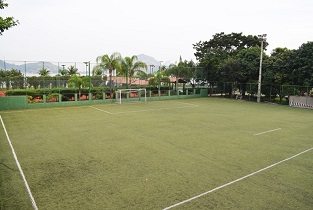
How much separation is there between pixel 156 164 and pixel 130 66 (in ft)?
84.3

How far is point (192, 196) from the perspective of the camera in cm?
800

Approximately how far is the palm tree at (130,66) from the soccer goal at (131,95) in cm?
271

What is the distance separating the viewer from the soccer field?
779 cm

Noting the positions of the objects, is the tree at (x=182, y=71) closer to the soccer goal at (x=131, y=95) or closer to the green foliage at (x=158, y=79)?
the green foliage at (x=158, y=79)

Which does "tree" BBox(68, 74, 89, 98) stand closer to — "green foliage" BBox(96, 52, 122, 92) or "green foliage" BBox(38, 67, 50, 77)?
"green foliage" BBox(96, 52, 122, 92)

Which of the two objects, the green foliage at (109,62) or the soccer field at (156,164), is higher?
the green foliage at (109,62)

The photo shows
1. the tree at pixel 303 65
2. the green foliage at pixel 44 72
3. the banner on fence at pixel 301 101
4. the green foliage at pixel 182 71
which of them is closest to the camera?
the tree at pixel 303 65

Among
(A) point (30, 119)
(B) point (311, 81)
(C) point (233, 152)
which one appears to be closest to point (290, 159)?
(C) point (233, 152)

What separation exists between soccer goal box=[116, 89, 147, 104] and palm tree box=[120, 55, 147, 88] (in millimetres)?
2715

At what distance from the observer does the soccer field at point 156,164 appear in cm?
779

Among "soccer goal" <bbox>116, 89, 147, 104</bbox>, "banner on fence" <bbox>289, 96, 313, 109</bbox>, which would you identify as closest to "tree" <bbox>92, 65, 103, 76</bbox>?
"soccer goal" <bbox>116, 89, 147, 104</bbox>

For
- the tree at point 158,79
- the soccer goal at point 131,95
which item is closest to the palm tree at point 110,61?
the soccer goal at point 131,95

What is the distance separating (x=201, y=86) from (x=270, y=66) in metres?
11.1

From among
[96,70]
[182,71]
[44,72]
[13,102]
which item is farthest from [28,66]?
[182,71]
